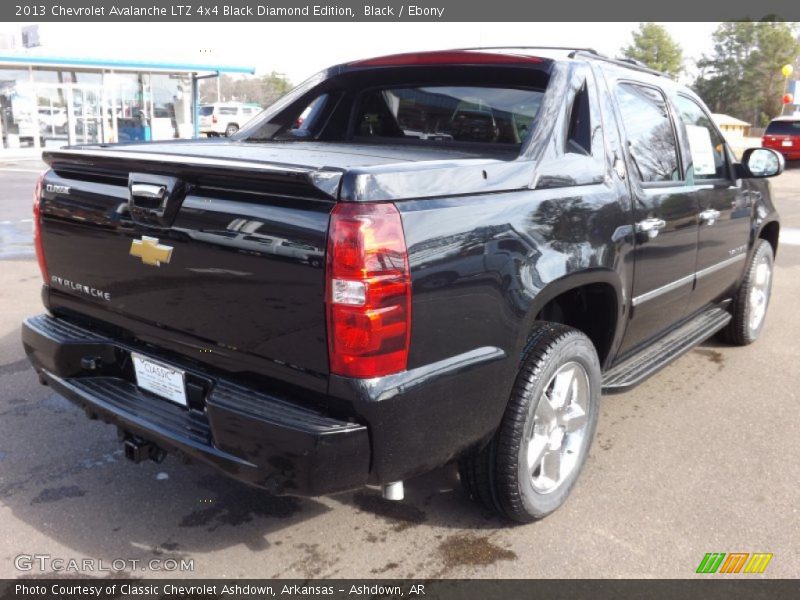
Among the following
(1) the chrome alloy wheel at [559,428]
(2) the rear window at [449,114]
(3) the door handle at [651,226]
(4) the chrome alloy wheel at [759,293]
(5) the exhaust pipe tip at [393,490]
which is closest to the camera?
(5) the exhaust pipe tip at [393,490]

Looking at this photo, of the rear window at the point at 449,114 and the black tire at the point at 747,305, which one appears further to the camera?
the black tire at the point at 747,305

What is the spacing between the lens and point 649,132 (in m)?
3.75

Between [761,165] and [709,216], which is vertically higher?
[761,165]

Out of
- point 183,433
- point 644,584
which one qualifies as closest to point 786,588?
point 644,584

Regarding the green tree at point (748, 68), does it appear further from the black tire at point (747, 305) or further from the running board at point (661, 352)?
the running board at point (661, 352)

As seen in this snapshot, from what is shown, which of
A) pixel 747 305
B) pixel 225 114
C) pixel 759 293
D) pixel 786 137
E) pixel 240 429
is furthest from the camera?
pixel 225 114

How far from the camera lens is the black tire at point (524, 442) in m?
2.77

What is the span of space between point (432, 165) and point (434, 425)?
855 mm

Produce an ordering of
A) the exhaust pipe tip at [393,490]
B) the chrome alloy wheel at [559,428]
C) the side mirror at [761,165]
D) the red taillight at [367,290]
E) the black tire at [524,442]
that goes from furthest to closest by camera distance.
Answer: the side mirror at [761,165]
the chrome alloy wheel at [559,428]
the black tire at [524,442]
the exhaust pipe tip at [393,490]
the red taillight at [367,290]

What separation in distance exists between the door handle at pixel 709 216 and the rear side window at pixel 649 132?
0.29 metres

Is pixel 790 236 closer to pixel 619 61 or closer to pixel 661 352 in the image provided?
pixel 661 352

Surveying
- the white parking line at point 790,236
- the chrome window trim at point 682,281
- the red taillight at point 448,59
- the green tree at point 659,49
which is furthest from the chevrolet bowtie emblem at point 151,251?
the green tree at point 659,49

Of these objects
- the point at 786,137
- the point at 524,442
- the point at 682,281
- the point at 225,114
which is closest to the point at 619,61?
the point at 682,281

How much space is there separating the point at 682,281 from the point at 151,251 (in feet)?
9.02
